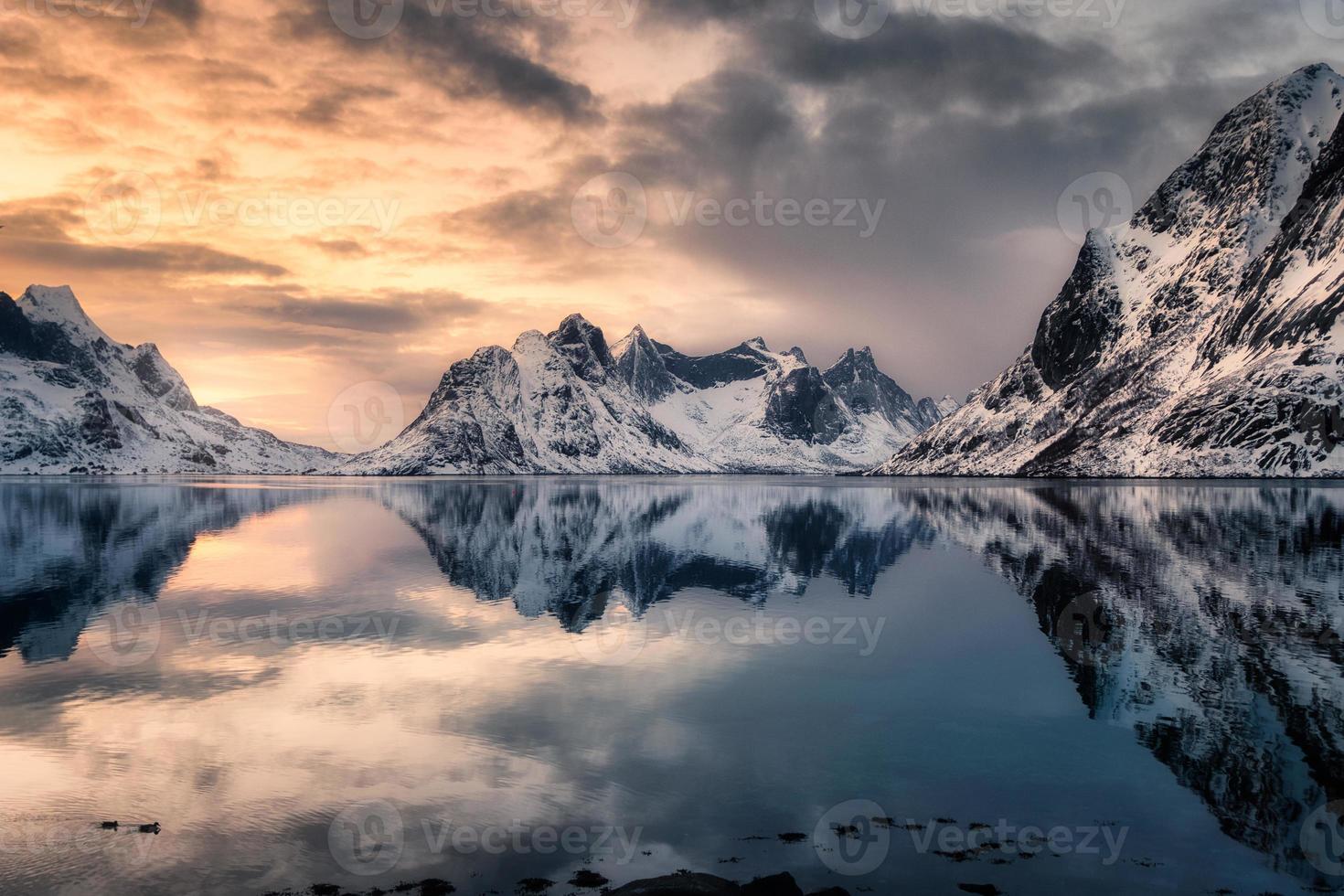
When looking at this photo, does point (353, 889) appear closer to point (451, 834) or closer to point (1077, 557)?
point (451, 834)

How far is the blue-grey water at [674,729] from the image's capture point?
14.6m

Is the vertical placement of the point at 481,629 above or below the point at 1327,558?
below

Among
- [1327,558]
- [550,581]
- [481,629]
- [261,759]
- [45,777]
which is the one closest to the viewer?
[45,777]

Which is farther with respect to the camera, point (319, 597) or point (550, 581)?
point (550, 581)

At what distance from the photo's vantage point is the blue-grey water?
14.6 metres

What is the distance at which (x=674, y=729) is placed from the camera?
21.9 meters

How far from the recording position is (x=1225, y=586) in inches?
1687

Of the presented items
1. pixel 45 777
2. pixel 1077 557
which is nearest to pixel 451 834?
pixel 45 777

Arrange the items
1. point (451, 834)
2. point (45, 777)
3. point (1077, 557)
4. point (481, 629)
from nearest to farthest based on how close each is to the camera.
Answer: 1. point (451, 834)
2. point (45, 777)
3. point (481, 629)
4. point (1077, 557)

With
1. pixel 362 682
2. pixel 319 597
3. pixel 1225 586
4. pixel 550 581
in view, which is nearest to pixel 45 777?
pixel 362 682

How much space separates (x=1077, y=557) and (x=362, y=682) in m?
48.5

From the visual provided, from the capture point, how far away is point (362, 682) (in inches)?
1032

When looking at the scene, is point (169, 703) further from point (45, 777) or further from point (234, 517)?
point (234, 517)

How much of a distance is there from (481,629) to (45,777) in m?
17.9
